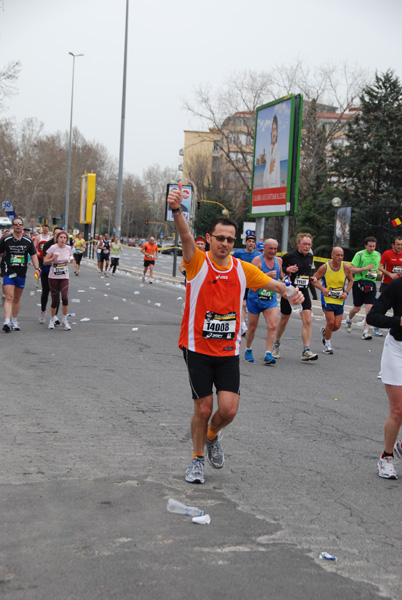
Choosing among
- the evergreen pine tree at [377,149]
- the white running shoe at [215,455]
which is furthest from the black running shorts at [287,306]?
the evergreen pine tree at [377,149]

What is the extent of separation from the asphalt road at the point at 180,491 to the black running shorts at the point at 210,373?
0.66 meters

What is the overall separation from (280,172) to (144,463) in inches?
961

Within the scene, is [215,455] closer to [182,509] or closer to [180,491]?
[180,491]

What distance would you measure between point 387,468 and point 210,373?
155cm

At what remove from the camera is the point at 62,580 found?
3.42m

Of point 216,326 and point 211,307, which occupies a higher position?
point 211,307

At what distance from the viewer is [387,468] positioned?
5484 millimetres

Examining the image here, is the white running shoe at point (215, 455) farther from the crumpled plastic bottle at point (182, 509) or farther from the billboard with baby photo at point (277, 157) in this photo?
the billboard with baby photo at point (277, 157)

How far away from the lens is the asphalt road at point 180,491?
352 centimetres

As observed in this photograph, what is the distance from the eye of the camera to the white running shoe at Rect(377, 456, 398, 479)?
546cm

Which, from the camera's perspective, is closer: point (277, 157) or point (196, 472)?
point (196, 472)

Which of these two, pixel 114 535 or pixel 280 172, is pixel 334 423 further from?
pixel 280 172

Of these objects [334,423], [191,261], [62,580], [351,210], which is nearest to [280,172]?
[351,210]

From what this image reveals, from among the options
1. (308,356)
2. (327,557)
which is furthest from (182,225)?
(308,356)
